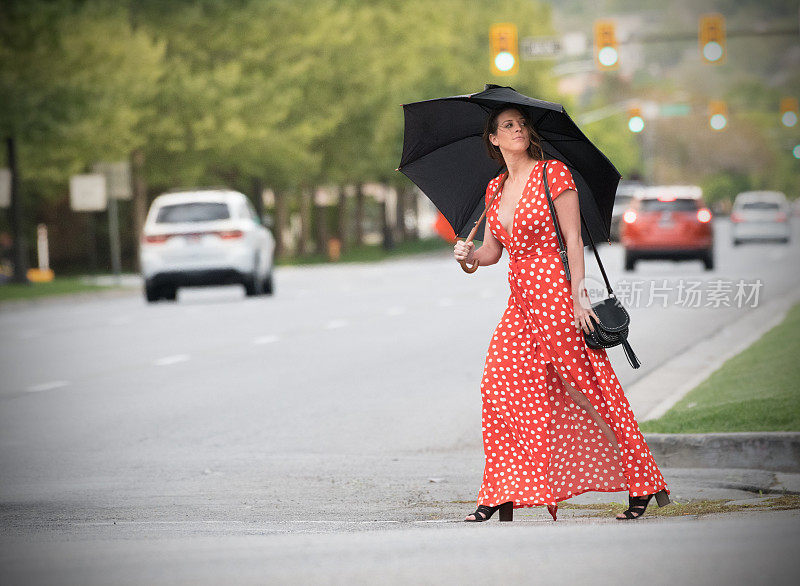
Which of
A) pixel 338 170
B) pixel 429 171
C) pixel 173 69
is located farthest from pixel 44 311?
pixel 338 170

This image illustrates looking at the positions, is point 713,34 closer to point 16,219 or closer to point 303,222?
point 16,219

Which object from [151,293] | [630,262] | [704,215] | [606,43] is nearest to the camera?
[151,293]

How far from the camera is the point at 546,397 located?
21.7 feet

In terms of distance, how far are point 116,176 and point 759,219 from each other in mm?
20619

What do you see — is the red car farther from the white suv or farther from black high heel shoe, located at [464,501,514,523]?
black high heel shoe, located at [464,501,514,523]

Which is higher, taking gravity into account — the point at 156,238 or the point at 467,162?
the point at 467,162

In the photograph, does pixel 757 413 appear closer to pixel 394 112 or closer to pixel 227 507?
pixel 227 507

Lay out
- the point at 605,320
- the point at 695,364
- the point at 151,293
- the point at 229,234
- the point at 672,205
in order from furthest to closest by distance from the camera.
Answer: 1. the point at 672,205
2. the point at 151,293
3. the point at 229,234
4. the point at 695,364
5. the point at 605,320

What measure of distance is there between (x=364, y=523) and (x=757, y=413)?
384 centimetres

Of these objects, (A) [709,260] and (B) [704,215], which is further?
(B) [704,215]

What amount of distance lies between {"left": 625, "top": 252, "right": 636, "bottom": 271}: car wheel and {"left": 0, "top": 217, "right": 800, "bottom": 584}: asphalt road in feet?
30.9

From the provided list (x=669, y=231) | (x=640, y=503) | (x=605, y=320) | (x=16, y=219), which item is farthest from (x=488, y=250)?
(x=16, y=219)

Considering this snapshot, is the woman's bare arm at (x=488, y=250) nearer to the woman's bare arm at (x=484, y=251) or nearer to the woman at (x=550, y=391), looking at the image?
the woman's bare arm at (x=484, y=251)

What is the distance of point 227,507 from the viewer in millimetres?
7949
